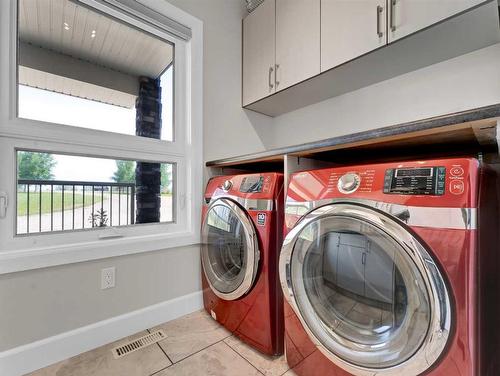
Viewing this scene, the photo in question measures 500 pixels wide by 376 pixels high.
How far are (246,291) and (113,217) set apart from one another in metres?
0.94

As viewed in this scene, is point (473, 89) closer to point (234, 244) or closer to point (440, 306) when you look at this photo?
point (440, 306)

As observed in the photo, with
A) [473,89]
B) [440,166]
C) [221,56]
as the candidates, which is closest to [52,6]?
[221,56]

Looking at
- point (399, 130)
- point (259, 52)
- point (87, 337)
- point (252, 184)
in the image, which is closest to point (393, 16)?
point (399, 130)

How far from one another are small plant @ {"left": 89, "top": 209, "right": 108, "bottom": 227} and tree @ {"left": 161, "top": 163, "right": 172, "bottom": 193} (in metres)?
0.38

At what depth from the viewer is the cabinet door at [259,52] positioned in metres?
1.85

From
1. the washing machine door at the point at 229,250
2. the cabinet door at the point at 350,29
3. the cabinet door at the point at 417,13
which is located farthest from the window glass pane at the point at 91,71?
the cabinet door at the point at 417,13

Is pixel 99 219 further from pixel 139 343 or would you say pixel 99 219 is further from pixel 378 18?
pixel 378 18

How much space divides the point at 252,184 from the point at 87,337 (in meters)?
1.17

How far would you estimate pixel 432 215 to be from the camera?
67 centimetres

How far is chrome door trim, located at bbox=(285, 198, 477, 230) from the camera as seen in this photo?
0.63m

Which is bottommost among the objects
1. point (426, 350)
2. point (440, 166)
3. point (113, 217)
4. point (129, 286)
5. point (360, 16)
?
point (129, 286)

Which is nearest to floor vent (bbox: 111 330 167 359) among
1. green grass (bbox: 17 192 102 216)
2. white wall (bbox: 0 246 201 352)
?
white wall (bbox: 0 246 201 352)

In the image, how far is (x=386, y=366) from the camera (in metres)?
0.74

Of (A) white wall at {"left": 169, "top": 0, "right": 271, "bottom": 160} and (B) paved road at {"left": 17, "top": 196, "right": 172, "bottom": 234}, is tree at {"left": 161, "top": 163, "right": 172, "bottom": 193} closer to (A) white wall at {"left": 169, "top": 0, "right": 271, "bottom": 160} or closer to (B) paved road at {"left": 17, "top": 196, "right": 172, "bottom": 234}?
(B) paved road at {"left": 17, "top": 196, "right": 172, "bottom": 234}
